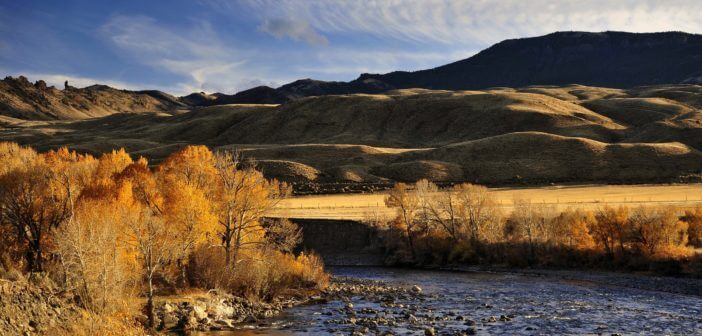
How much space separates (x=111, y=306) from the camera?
2736 cm

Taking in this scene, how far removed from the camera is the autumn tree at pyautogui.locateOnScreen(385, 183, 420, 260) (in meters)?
A: 60.8

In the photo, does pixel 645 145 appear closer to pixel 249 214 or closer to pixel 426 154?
pixel 426 154

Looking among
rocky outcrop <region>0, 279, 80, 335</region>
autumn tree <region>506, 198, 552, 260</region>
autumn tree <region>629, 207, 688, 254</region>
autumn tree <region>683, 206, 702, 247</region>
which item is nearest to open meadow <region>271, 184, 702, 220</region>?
autumn tree <region>506, 198, 552, 260</region>

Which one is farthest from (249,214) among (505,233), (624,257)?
(624,257)

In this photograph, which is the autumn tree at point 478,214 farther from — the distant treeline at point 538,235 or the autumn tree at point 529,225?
the autumn tree at point 529,225

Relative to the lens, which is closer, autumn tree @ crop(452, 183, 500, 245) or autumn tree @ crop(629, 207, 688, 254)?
autumn tree @ crop(629, 207, 688, 254)

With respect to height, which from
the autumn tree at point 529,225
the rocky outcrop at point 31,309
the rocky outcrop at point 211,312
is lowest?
the rocky outcrop at point 211,312

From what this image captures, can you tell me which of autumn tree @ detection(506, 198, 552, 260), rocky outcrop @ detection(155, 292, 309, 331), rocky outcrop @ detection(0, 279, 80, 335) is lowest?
rocky outcrop @ detection(155, 292, 309, 331)

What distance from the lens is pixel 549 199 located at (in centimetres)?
8344

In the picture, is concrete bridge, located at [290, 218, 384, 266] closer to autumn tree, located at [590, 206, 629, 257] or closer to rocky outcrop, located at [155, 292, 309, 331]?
autumn tree, located at [590, 206, 629, 257]

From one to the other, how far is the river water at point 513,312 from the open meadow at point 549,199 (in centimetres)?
2438

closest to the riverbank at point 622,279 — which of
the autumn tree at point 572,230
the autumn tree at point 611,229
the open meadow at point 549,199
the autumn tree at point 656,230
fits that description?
the autumn tree at point 572,230

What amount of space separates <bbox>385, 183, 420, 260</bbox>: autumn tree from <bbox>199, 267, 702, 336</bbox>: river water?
12.3m

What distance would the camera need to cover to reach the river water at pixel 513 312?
106ft
